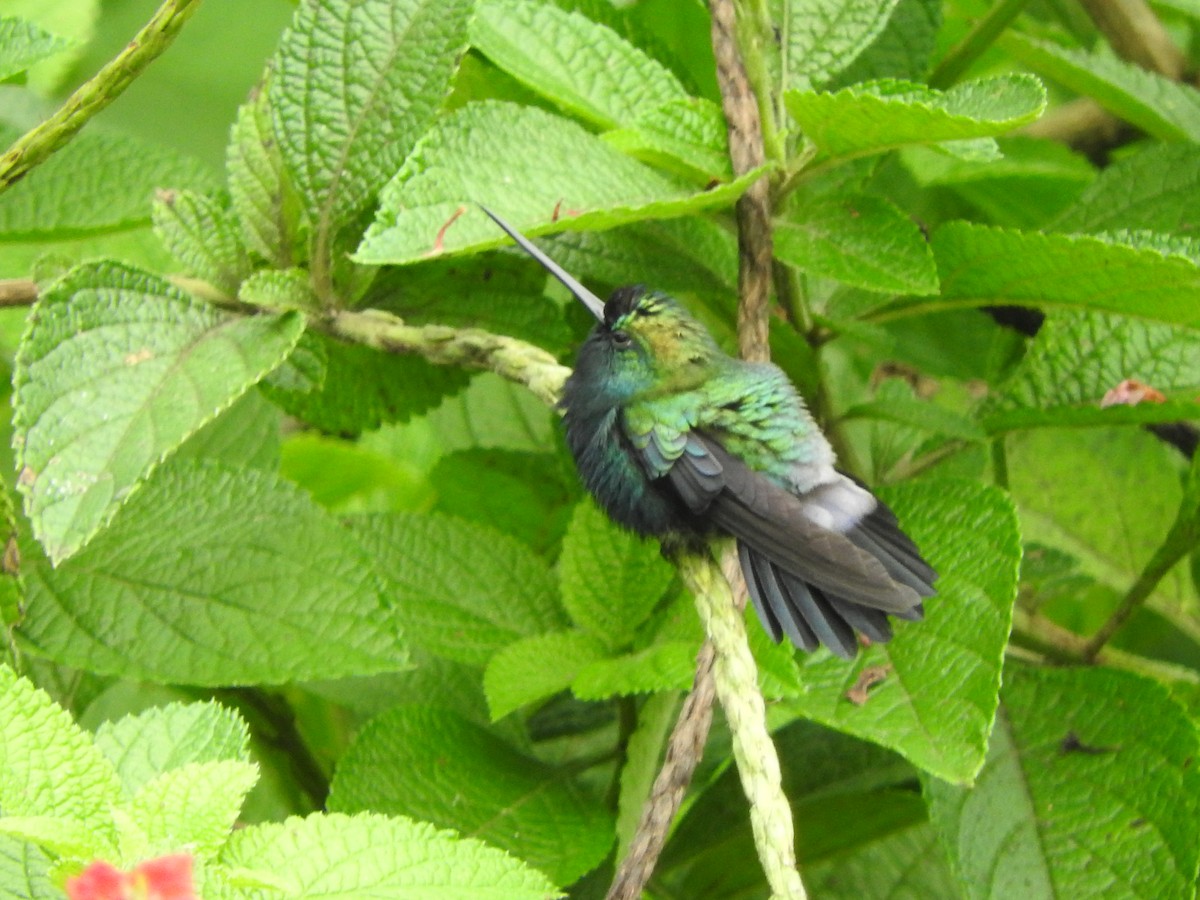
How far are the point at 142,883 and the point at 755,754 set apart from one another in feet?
1.35

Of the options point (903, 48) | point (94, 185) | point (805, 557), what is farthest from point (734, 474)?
point (94, 185)

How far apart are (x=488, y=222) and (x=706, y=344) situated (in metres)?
0.35

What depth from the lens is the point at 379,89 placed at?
1.32m

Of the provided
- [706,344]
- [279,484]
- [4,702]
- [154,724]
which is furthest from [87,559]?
[706,344]

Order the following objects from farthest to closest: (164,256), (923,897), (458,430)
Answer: (458,430) < (164,256) < (923,897)

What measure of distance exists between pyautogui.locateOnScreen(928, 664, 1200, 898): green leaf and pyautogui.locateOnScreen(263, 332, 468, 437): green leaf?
70cm

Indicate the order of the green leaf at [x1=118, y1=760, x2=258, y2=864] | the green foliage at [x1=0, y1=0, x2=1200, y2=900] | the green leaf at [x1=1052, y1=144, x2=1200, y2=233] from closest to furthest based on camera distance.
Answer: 1. the green leaf at [x1=118, y1=760, x2=258, y2=864]
2. the green foliage at [x1=0, y1=0, x2=1200, y2=900]
3. the green leaf at [x1=1052, y1=144, x2=1200, y2=233]

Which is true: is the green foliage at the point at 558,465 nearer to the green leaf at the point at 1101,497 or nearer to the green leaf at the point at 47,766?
the green leaf at the point at 47,766

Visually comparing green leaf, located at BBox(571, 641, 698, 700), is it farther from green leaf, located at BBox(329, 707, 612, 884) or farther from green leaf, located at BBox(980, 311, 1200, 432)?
green leaf, located at BBox(980, 311, 1200, 432)

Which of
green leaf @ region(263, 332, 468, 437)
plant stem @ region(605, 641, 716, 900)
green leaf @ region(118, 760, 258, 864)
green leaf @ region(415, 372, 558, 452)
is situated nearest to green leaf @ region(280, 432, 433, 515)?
green leaf @ region(415, 372, 558, 452)

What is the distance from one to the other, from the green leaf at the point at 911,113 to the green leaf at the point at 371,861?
2.29 feet

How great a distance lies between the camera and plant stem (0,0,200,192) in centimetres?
119

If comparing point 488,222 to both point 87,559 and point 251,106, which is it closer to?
point 251,106

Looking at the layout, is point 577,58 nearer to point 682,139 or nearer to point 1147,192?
point 682,139
